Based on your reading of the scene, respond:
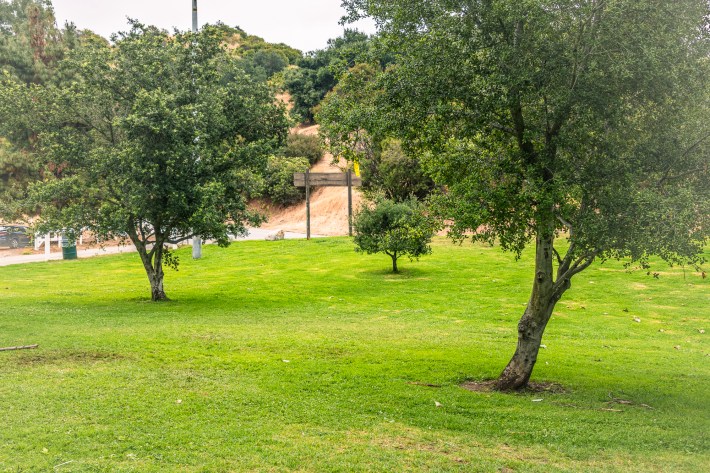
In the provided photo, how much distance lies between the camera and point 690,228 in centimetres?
846

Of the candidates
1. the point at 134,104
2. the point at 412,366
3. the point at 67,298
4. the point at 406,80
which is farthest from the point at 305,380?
the point at 67,298

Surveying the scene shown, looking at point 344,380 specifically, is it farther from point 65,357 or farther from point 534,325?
point 65,357

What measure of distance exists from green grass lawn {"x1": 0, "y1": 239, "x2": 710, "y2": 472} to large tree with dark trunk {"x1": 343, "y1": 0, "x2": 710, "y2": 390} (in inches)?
77.5

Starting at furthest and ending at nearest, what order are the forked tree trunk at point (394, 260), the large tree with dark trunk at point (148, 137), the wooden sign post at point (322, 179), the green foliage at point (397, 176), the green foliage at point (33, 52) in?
1. the green foliage at point (397, 176)
2. the wooden sign post at point (322, 179)
3. the green foliage at point (33, 52)
4. the forked tree trunk at point (394, 260)
5. the large tree with dark trunk at point (148, 137)

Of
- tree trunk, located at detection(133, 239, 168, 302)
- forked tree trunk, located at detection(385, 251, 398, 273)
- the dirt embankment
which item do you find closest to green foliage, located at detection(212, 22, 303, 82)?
the dirt embankment

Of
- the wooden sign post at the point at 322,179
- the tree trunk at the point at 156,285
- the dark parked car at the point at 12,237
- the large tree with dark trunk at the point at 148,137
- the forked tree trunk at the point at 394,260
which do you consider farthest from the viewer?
the wooden sign post at the point at 322,179

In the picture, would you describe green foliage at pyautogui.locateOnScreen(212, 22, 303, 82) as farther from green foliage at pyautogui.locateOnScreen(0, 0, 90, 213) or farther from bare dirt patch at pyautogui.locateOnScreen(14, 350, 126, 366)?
bare dirt patch at pyautogui.locateOnScreen(14, 350, 126, 366)

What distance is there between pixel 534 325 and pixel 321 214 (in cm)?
4133

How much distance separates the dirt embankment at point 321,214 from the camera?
4775 cm

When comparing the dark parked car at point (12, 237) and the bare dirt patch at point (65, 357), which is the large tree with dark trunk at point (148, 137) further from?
the dark parked car at point (12, 237)

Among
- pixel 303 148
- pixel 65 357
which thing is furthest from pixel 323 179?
pixel 65 357

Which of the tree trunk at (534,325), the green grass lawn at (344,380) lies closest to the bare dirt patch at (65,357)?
the green grass lawn at (344,380)

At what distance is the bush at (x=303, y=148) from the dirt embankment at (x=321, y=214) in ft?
7.38

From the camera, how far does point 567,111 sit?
962 centimetres
